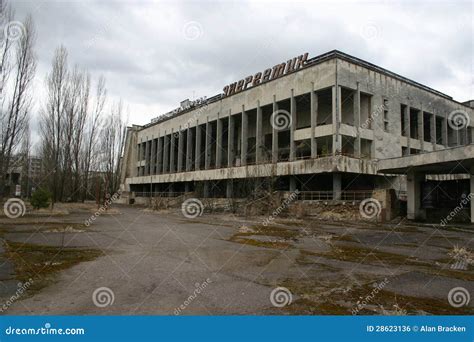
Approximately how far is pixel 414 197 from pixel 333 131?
9.24 m

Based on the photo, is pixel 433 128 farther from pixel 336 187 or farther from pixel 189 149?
pixel 189 149

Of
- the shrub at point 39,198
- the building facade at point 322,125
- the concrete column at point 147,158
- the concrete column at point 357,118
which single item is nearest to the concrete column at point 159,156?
the concrete column at point 147,158

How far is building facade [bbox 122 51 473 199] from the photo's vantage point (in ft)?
97.9

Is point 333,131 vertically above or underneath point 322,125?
underneath

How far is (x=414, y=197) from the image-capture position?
22625 mm

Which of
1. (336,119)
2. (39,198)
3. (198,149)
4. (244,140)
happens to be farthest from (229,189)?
(39,198)

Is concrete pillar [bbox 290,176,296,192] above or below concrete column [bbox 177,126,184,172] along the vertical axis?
below

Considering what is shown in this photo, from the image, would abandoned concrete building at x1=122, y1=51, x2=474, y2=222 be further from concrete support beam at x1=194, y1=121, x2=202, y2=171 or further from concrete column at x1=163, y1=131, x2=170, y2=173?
concrete column at x1=163, y1=131, x2=170, y2=173

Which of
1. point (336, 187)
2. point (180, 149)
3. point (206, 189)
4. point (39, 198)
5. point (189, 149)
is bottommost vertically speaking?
point (39, 198)

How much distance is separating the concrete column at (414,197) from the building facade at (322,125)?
5.82 m

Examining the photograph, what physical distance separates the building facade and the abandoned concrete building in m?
0.10

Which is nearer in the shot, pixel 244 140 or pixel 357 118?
pixel 357 118

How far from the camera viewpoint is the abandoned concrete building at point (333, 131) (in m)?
28.4

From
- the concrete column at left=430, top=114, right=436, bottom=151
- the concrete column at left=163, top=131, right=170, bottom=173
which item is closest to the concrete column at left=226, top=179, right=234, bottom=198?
the concrete column at left=163, top=131, right=170, bottom=173
